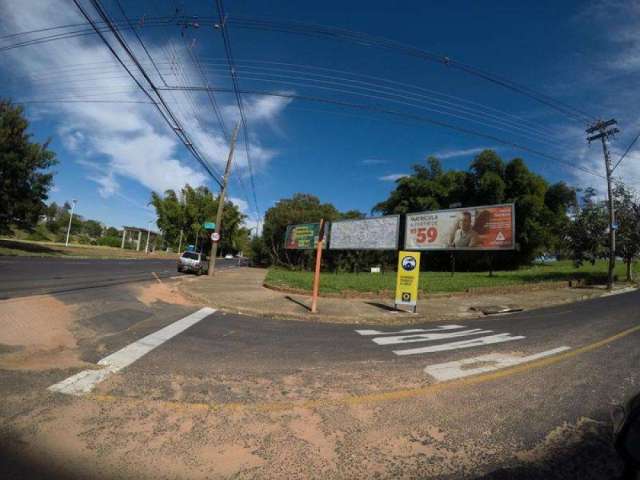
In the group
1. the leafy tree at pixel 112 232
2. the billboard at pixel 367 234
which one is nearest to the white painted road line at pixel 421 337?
the billboard at pixel 367 234

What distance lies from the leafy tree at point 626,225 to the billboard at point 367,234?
16.8 metres

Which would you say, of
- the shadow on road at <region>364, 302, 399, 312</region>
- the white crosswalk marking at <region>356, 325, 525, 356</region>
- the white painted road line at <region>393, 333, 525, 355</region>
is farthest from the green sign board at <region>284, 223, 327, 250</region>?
the white painted road line at <region>393, 333, 525, 355</region>

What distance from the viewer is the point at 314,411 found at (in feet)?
9.16

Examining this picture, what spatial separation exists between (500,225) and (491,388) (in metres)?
13.5

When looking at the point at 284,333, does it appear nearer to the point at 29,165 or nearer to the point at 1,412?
the point at 1,412

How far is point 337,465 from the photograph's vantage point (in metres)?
2.06

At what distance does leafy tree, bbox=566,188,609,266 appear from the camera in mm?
20328

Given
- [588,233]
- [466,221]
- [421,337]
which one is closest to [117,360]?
[421,337]

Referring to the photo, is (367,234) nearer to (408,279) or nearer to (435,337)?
(408,279)

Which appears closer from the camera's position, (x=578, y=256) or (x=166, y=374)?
(x=166, y=374)

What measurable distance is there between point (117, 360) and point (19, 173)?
95.8 feet

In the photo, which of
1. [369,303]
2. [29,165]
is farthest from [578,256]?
[29,165]

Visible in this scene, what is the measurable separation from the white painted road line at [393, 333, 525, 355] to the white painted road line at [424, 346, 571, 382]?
609mm

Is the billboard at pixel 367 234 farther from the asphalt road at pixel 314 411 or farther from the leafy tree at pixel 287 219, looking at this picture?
the asphalt road at pixel 314 411
